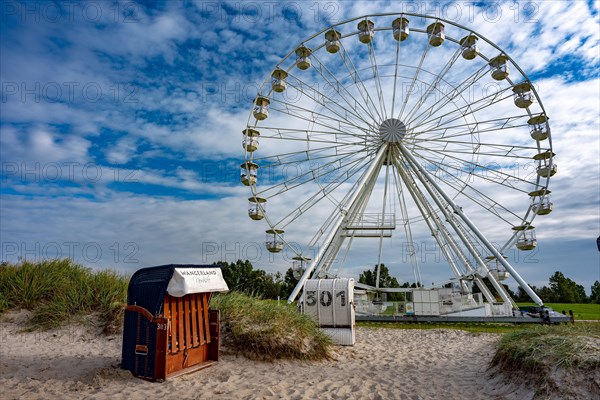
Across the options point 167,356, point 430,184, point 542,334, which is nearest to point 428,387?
point 542,334

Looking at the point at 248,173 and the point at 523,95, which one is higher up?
the point at 523,95

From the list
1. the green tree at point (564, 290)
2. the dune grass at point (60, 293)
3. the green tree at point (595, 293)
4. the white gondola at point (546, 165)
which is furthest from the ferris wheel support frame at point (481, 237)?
the green tree at point (595, 293)

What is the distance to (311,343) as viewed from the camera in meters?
10.3

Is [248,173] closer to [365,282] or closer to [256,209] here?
[256,209]

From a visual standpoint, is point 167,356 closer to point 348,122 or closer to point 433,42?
point 348,122

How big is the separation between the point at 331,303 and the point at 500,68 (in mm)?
15129

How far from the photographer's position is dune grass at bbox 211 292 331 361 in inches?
379

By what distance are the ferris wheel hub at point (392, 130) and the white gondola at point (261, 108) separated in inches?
245

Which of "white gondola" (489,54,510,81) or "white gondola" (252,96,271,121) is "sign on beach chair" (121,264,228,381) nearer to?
"white gondola" (252,96,271,121)

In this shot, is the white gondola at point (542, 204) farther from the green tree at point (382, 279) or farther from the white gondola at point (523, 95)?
the green tree at point (382, 279)

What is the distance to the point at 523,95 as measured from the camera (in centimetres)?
2080

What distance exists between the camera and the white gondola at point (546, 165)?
21.1 m

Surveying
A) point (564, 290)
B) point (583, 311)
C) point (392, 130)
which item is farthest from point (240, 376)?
point (564, 290)

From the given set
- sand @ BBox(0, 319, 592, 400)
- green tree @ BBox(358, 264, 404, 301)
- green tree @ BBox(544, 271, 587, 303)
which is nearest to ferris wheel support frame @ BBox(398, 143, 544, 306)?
sand @ BBox(0, 319, 592, 400)
